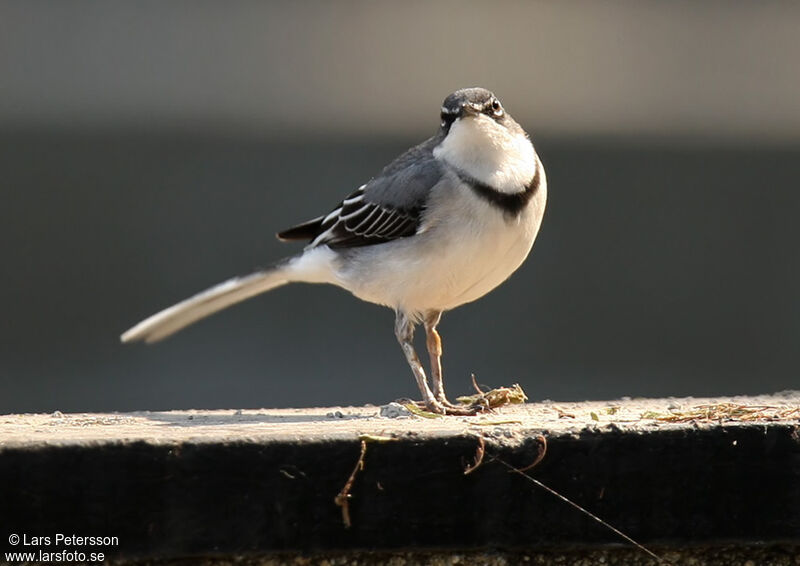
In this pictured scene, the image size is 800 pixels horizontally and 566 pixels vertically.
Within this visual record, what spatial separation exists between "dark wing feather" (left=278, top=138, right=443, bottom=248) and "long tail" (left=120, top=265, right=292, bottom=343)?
0.51m

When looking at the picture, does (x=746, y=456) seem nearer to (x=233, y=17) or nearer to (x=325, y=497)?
(x=325, y=497)

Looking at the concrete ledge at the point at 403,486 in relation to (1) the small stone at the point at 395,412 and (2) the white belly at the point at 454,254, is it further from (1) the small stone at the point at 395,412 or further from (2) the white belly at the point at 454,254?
(2) the white belly at the point at 454,254

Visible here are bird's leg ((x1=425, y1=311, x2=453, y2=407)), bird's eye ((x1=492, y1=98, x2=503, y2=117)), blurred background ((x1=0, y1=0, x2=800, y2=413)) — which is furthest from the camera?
blurred background ((x1=0, y1=0, x2=800, y2=413))

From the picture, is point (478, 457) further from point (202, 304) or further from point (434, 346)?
point (202, 304)

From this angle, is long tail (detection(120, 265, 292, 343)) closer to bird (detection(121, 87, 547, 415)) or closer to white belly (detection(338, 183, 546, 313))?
bird (detection(121, 87, 547, 415))

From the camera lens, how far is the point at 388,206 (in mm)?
6672

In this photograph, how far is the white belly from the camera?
622 cm

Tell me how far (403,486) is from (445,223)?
7.32 ft

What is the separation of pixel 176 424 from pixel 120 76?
8.08m

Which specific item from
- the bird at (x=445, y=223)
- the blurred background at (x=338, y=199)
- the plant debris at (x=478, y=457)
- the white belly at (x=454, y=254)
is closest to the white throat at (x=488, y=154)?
the bird at (x=445, y=223)

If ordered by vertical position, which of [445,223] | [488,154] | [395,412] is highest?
[488,154]

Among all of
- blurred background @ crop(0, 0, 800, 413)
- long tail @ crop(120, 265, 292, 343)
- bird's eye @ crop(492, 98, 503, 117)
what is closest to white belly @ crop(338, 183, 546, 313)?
bird's eye @ crop(492, 98, 503, 117)

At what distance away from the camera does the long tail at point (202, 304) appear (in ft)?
25.1

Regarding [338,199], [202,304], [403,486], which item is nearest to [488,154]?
[202,304]
